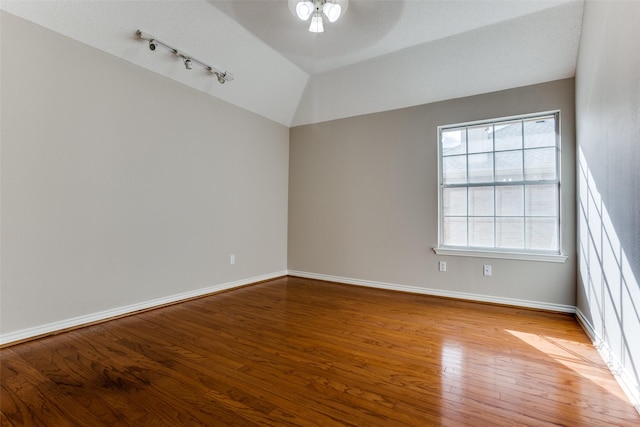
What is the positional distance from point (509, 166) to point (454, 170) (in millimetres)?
588

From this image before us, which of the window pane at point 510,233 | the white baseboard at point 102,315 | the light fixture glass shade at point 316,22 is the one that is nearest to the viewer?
the white baseboard at point 102,315

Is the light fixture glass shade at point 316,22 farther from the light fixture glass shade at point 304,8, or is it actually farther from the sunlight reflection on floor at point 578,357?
the sunlight reflection on floor at point 578,357

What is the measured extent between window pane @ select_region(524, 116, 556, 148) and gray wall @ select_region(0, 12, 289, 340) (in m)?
3.58

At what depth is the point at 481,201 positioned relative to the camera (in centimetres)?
355

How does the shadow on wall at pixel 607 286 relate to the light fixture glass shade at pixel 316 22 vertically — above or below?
below

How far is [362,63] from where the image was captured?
12.2 ft

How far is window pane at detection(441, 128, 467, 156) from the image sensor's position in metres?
3.66

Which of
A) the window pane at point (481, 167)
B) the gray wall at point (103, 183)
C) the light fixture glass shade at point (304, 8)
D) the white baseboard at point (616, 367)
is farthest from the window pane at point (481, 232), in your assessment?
the gray wall at point (103, 183)

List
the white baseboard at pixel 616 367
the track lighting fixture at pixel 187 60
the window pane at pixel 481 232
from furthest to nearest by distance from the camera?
the window pane at pixel 481 232 → the track lighting fixture at pixel 187 60 → the white baseboard at pixel 616 367

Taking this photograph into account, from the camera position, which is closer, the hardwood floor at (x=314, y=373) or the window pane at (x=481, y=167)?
the hardwood floor at (x=314, y=373)

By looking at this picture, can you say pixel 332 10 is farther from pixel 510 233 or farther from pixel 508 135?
pixel 510 233

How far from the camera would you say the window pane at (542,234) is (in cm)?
316

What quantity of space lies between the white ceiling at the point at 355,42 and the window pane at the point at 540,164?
77 centimetres

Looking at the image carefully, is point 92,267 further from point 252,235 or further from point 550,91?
point 550,91
